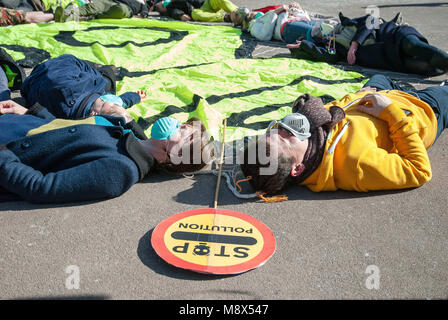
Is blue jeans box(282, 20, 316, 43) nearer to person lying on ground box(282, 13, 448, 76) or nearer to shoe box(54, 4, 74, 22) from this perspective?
person lying on ground box(282, 13, 448, 76)

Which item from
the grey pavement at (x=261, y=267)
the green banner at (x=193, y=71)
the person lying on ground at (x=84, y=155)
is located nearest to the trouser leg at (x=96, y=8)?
the green banner at (x=193, y=71)

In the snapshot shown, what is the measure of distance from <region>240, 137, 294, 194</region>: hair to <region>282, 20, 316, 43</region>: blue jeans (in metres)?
3.52

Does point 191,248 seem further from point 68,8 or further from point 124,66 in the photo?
point 68,8

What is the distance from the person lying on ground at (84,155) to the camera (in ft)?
6.32

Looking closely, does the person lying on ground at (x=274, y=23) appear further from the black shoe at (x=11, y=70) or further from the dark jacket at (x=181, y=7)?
the black shoe at (x=11, y=70)

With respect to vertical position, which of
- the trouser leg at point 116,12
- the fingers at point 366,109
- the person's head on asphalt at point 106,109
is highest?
the fingers at point 366,109

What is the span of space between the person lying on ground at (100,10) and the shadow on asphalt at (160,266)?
15.8 feet

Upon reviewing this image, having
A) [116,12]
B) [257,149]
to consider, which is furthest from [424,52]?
[116,12]

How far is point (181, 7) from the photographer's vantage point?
23.1 ft

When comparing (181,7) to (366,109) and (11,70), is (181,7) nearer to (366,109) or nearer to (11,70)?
(11,70)

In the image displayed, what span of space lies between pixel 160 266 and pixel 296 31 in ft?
14.7

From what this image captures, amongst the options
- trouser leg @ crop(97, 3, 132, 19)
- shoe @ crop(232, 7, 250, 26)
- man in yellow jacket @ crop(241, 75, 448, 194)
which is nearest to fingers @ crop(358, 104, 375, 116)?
man in yellow jacket @ crop(241, 75, 448, 194)

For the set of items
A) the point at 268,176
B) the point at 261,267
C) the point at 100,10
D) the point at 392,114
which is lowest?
the point at 261,267

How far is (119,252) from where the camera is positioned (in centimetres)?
167
